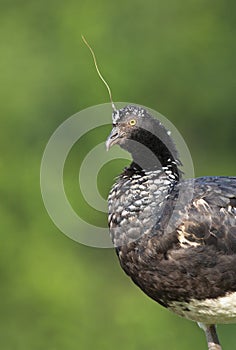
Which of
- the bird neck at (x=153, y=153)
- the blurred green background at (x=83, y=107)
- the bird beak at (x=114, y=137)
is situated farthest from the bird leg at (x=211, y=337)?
the blurred green background at (x=83, y=107)

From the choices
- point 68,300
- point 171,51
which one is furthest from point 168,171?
point 171,51

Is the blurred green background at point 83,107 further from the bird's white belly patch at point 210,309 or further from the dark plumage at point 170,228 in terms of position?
the dark plumage at point 170,228

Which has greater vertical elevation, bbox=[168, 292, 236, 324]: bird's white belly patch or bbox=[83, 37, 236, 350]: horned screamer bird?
bbox=[83, 37, 236, 350]: horned screamer bird

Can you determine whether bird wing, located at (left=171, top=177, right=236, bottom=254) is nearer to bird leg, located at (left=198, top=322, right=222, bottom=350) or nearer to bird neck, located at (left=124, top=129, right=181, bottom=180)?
bird neck, located at (left=124, top=129, right=181, bottom=180)

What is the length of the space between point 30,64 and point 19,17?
834 mm

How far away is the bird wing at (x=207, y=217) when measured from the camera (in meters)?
5.84

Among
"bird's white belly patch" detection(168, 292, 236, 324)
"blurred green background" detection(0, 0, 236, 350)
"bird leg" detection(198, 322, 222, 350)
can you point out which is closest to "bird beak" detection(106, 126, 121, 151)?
"bird's white belly patch" detection(168, 292, 236, 324)

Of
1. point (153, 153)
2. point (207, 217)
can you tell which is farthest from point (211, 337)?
point (153, 153)

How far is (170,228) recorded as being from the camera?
5840 millimetres

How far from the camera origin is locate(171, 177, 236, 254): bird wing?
5840 mm

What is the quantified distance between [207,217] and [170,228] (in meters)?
0.17

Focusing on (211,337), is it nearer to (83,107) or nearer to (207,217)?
(207,217)

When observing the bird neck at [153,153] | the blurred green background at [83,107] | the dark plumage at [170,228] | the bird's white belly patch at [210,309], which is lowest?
the bird's white belly patch at [210,309]

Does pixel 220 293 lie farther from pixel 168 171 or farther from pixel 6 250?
pixel 6 250
